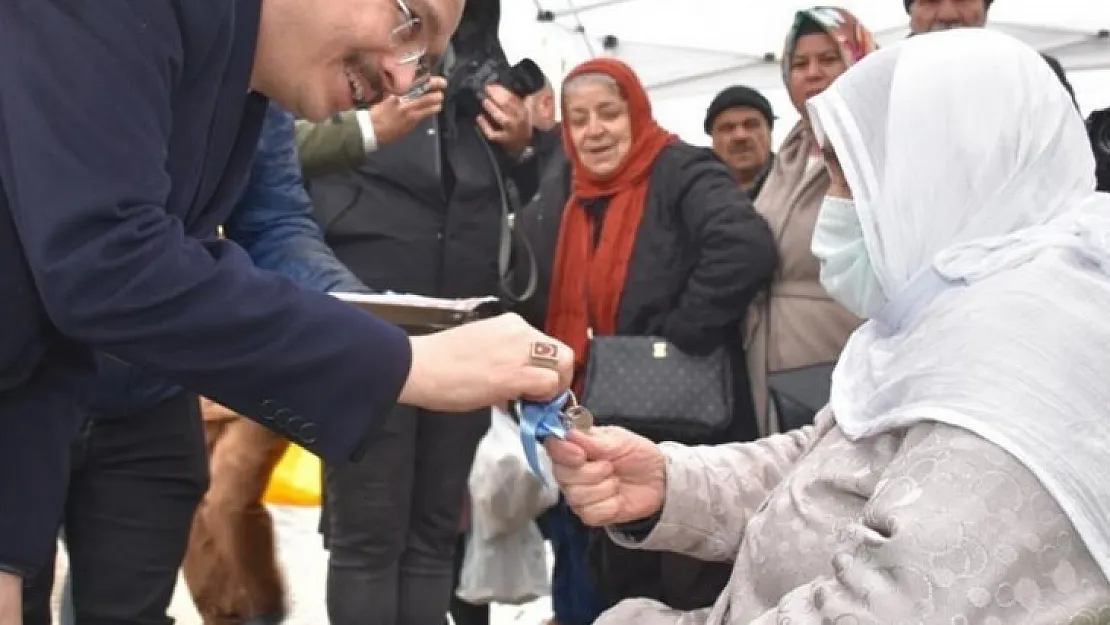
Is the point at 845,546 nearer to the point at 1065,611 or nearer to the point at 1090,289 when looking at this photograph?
the point at 1065,611

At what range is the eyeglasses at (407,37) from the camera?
104 cm

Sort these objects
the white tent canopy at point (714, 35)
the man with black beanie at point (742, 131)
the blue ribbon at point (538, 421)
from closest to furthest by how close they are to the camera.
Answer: the blue ribbon at point (538, 421), the man with black beanie at point (742, 131), the white tent canopy at point (714, 35)

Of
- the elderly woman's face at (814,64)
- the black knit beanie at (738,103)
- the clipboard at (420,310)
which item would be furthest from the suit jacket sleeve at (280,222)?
the black knit beanie at (738,103)

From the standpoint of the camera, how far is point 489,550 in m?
2.85

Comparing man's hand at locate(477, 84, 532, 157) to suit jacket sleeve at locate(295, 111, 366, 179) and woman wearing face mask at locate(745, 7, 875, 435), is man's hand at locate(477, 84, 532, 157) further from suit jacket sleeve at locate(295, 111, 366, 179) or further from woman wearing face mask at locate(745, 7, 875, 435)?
woman wearing face mask at locate(745, 7, 875, 435)

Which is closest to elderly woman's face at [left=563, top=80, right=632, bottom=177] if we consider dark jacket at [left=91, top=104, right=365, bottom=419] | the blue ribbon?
dark jacket at [left=91, top=104, right=365, bottom=419]

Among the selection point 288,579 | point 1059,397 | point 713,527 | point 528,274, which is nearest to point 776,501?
point 713,527

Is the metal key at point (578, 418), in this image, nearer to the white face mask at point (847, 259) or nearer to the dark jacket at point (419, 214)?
the white face mask at point (847, 259)

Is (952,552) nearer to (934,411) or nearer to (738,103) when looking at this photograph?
(934,411)

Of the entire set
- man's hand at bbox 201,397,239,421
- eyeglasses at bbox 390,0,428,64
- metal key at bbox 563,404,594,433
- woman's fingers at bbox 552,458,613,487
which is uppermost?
eyeglasses at bbox 390,0,428,64

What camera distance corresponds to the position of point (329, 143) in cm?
221

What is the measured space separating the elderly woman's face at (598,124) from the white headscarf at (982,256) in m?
1.24

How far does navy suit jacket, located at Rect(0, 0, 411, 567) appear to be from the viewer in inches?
33.1

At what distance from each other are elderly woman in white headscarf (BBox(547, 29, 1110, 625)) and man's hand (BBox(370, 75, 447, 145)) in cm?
92
